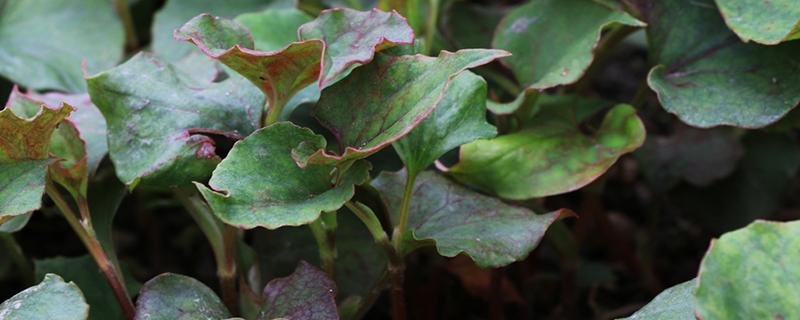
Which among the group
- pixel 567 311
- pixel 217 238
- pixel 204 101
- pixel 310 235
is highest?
pixel 204 101

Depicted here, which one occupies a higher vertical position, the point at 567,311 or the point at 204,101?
the point at 204,101

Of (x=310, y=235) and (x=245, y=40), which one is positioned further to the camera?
(x=310, y=235)

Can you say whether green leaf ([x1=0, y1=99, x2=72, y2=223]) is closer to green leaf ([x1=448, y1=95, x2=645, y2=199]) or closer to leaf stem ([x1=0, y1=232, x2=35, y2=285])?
leaf stem ([x1=0, y1=232, x2=35, y2=285])

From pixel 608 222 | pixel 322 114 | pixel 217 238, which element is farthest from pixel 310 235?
pixel 608 222

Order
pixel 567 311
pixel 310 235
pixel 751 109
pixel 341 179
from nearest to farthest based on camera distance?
pixel 341 179
pixel 751 109
pixel 310 235
pixel 567 311

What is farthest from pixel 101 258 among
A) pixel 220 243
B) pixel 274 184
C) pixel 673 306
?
pixel 673 306

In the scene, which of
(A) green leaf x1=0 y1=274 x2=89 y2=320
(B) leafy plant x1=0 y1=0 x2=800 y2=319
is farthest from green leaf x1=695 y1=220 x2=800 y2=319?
(A) green leaf x1=0 y1=274 x2=89 y2=320

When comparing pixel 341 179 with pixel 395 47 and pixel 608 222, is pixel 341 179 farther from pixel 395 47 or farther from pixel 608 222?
pixel 608 222
